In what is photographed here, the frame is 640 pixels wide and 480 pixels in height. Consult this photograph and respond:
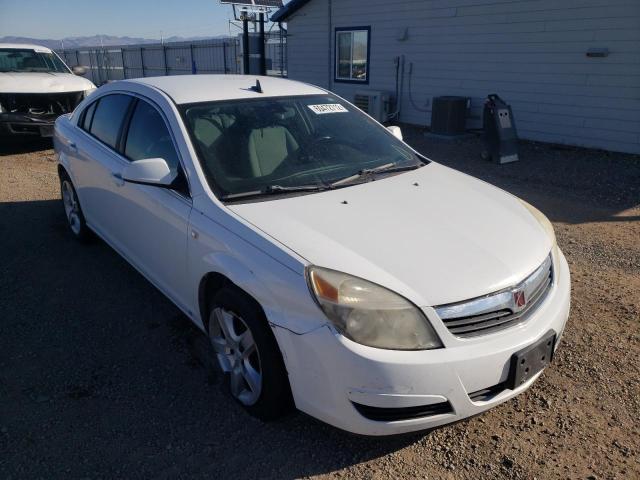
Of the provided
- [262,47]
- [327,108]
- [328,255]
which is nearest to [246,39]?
[262,47]

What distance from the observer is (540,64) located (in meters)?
9.98

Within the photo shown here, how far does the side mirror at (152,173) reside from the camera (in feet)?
9.64

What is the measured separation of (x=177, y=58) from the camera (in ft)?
71.5

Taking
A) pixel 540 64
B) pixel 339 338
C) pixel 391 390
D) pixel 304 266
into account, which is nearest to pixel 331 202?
pixel 304 266

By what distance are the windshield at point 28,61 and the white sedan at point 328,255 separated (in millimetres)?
8327

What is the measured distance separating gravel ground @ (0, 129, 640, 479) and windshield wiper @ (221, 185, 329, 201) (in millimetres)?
1082

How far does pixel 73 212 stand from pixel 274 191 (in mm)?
3191

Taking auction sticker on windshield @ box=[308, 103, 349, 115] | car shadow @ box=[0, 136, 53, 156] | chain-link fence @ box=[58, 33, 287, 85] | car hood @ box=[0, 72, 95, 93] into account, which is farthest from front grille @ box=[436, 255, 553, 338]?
chain-link fence @ box=[58, 33, 287, 85]

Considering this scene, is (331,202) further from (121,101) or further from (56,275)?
(56,275)

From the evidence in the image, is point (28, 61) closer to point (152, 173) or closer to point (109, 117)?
point (109, 117)

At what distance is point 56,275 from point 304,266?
3.14 m

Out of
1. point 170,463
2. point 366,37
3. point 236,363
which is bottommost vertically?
point 170,463

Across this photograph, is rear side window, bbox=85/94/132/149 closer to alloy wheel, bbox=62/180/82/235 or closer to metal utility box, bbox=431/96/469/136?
alloy wheel, bbox=62/180/82/235

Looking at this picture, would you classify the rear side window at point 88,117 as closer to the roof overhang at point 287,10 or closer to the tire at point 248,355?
the tire at point 248,355
